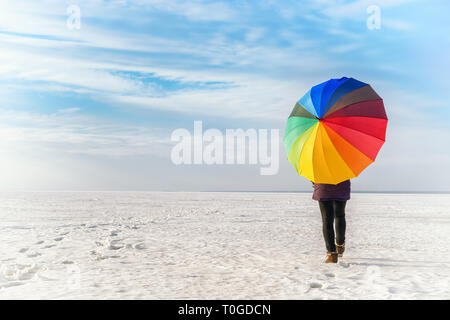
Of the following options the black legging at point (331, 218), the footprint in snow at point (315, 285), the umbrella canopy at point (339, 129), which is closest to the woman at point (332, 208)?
the black legging at point (331, 218)

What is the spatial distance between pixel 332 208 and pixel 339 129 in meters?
1.36

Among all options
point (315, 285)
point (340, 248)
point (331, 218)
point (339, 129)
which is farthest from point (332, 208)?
point (315, 285)

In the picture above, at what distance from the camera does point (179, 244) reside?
9.05 metres

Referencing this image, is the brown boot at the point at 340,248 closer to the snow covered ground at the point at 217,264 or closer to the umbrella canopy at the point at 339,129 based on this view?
the snow covered ground at the point at 217,264

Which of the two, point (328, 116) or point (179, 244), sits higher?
point (328, 116)

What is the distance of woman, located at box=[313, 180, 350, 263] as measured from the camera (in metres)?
6.49

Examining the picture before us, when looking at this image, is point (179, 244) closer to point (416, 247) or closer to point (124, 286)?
point (124, 286)

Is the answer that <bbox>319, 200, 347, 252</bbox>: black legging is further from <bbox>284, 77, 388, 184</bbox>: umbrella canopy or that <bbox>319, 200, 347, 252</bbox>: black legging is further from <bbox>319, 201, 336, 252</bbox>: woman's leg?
<bbox>284, 77, 388, 184</bbox>: umbrella canopy

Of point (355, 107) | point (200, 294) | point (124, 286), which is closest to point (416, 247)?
point (355, 107)

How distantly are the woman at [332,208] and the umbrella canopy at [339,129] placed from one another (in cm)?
25

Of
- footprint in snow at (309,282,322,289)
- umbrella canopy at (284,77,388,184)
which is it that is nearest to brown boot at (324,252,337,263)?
umbrella canopy at (284,77,388,184)

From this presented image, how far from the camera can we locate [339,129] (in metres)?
6.15

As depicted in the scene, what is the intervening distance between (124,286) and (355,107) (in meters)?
4.19

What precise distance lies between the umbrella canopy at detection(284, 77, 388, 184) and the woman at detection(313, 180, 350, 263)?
0.81ft
